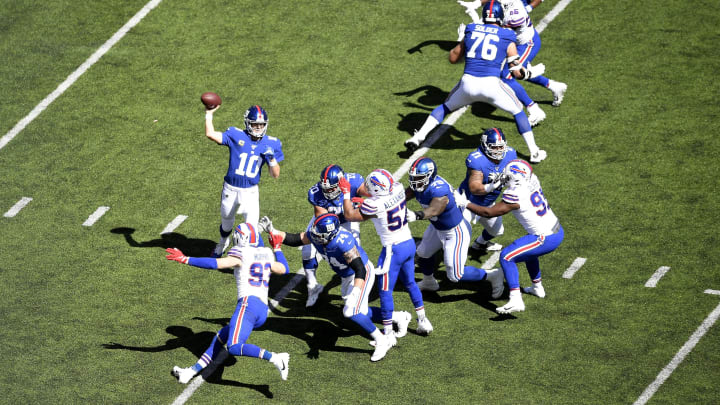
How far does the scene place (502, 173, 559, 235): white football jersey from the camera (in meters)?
12.3

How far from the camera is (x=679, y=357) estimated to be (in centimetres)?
1156

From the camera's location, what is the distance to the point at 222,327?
12.5 meters

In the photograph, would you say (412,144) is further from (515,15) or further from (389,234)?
(389,234)

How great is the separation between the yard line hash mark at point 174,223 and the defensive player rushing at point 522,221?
15.4 feet

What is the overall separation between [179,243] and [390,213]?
152 inches

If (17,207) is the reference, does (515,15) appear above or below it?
above

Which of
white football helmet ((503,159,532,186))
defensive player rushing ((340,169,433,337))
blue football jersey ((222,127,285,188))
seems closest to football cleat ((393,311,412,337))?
defensive player rushing ((340,169,433,337))

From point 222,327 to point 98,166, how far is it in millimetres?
4790

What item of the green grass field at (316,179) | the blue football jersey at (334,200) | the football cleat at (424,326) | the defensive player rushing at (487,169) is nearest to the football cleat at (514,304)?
the green grass field at (316,179)

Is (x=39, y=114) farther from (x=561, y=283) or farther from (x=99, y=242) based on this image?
(x=561, y=283)

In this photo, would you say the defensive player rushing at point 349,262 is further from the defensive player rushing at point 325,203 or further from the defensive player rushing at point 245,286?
the defensive player rushing at point 325,203

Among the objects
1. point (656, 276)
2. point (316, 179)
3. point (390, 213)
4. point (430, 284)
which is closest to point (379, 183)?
point (390, 213)

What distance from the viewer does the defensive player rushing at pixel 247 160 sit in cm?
1329

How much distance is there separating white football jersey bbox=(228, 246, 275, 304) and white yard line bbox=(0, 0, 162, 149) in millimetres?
6924
